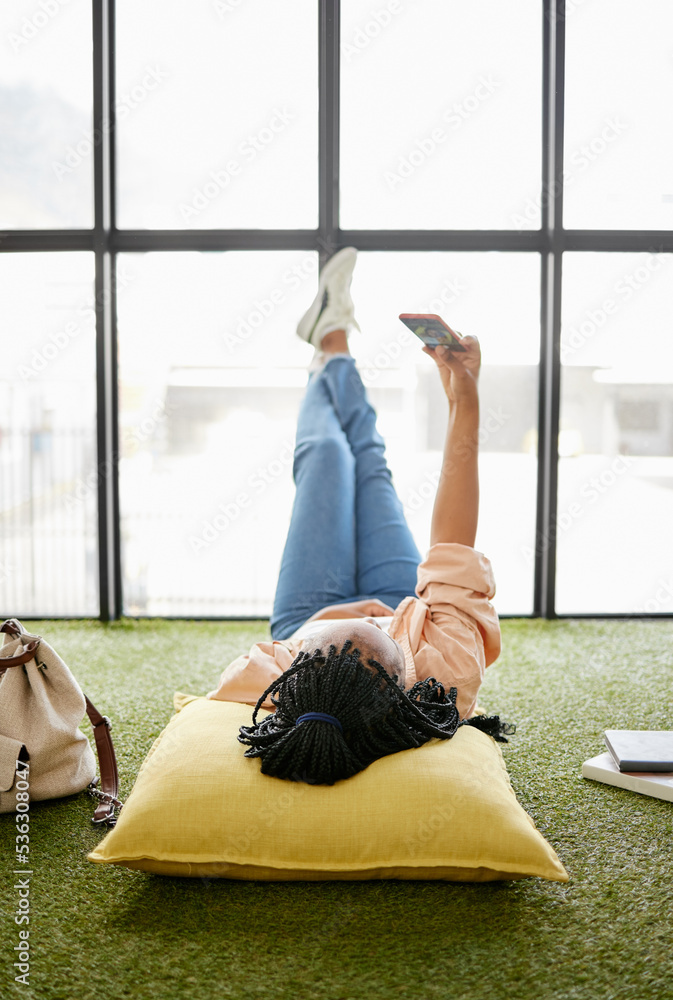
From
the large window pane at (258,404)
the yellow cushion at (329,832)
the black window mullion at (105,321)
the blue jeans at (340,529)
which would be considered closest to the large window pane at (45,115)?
the black window mullion at (105,321)

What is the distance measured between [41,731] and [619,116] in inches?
115

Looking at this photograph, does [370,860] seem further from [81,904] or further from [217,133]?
[217,133]

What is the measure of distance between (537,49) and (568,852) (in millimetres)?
2855

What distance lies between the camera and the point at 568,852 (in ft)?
4.27

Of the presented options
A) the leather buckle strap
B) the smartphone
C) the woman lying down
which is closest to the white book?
the woman lying down

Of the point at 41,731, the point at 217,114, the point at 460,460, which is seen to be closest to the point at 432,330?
the point at 460,460

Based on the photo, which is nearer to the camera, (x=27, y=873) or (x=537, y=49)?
(x=27, y=873)

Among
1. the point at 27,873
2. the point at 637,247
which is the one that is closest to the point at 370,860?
the point at 27,873

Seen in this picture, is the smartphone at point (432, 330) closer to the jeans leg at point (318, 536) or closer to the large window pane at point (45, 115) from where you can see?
the jeans leg at point (318, 536)

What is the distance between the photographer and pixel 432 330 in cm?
171

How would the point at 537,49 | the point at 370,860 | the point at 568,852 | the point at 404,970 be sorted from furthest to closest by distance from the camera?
the point at 537,49, the point at 568,852, the point at 370,860, the point at 404,970

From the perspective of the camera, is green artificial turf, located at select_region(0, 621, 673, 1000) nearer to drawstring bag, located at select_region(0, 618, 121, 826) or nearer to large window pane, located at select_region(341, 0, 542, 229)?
drawstring bag, located at select_region(0, 618, 121, 826)

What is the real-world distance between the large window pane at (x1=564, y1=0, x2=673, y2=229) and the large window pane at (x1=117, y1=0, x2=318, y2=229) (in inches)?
39.4

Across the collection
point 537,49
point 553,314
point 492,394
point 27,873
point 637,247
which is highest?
point 537,49
